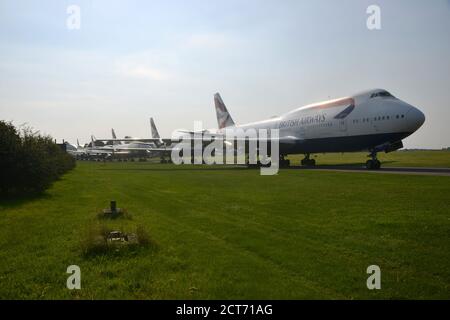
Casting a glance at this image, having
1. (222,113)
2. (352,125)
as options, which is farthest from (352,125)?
(222,113)

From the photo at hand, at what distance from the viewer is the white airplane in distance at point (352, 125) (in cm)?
2992

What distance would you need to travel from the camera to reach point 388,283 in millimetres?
6098

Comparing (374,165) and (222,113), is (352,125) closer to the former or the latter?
(374,165)

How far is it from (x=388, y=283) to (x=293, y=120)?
3696 centimetres

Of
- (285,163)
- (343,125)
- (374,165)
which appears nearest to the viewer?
(374,165)

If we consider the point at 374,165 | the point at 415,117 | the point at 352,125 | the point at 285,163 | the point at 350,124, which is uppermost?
the point at 415,117

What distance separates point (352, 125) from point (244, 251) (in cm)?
2829

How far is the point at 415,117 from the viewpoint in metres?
29.1

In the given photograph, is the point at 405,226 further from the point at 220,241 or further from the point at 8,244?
the point at 8,244

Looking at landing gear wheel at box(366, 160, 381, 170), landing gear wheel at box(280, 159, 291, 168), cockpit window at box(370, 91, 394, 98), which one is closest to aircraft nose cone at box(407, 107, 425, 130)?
cockpit window at box(370, 91, 394, 98)

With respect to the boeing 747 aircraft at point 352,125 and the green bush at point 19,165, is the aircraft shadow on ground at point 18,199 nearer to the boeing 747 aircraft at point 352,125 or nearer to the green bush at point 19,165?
the green bush at point 19,165

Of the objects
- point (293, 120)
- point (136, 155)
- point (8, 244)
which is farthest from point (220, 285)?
point (136, 155)

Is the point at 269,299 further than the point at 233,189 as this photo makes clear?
No

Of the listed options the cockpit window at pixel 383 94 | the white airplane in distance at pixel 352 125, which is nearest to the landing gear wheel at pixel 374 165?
the white airplane in distance at pixel 352 125
